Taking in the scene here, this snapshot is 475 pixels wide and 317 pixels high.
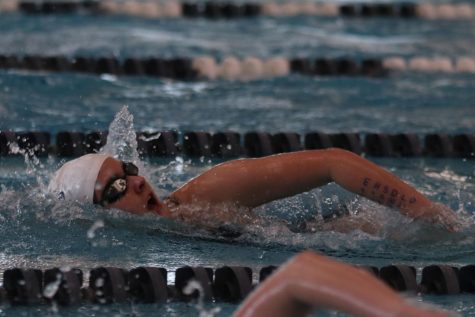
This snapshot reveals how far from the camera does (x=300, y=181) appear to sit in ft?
10.7

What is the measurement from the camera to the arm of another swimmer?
314cm

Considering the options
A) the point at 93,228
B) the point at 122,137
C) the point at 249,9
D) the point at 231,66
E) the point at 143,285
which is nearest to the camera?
the point at 143,285

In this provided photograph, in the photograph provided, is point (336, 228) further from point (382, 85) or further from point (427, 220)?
point (382, 85)

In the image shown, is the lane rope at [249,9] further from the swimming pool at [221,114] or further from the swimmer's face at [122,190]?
the swimmer's face at [122,190]

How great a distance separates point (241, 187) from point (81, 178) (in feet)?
1.58

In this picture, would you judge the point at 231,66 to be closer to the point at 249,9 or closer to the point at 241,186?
the point at 249,9

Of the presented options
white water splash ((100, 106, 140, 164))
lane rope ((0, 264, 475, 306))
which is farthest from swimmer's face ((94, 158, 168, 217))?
white water splash ((100, 106, 140, 164))

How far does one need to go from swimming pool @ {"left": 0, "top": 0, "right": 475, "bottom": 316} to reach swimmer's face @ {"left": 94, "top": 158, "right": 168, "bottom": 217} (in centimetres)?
8

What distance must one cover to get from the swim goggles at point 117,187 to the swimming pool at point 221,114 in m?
0.09

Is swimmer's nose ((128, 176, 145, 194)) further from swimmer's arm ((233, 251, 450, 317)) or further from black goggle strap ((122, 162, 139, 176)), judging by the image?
swimmer's arm ((233, 251, 450, 317))

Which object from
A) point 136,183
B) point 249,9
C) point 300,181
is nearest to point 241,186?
point 300,181

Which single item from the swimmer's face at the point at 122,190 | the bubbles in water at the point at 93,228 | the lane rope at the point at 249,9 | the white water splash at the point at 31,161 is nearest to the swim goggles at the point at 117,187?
the swimmer's face at the point at 122,190

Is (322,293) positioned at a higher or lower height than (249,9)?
higher

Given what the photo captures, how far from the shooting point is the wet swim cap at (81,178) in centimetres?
324
